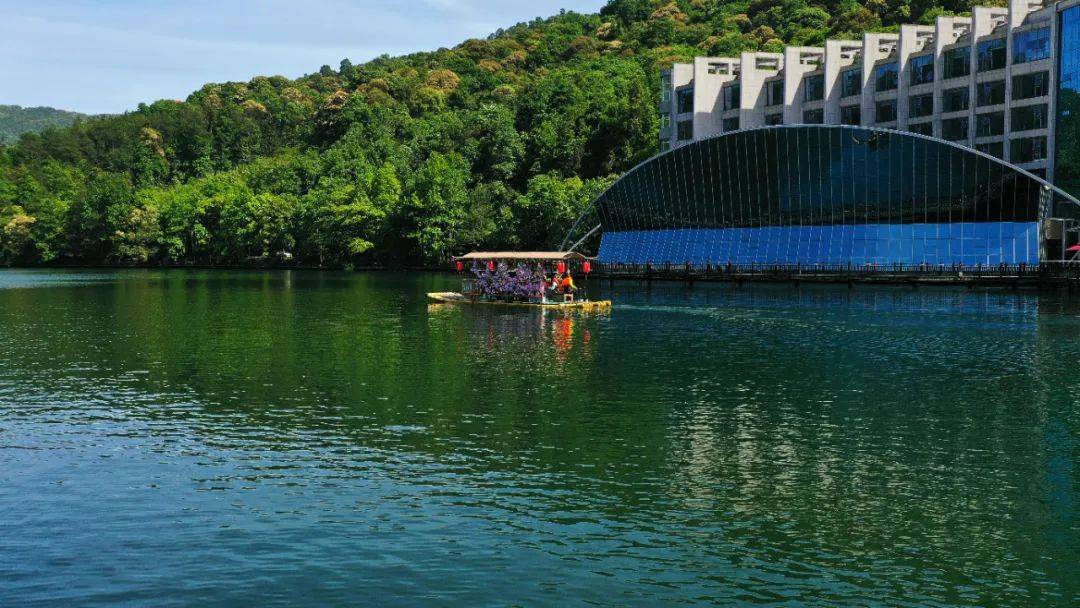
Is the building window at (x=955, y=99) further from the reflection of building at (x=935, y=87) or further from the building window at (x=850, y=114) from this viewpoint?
the building window at (x=850, y=114)

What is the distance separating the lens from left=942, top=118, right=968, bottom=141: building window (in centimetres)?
11619

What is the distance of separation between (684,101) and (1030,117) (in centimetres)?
4575

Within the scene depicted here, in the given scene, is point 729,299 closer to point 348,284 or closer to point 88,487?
point 348,284

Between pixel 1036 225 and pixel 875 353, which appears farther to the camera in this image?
pixel 1036 225

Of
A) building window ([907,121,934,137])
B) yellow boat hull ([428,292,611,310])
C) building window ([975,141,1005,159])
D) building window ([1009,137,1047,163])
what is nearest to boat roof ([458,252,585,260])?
yellow boat hull ([428,292,611,310])

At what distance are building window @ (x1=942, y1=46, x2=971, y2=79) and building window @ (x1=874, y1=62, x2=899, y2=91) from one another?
21.5ft

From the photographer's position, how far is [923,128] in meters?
121

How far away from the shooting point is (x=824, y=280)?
10625cm

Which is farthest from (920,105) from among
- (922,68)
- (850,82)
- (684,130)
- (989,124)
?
(684,130)

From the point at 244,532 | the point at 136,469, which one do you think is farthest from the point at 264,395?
the point at 244,532

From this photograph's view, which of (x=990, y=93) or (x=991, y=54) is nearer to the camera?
(x=991, y=54)

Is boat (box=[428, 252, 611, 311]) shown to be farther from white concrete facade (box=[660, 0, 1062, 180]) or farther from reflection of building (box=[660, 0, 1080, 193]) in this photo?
white concrete facade (box=[660, 0, 1062, 180])

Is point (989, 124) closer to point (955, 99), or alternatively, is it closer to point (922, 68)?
point (955, 99)

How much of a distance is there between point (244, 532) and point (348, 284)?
104m
